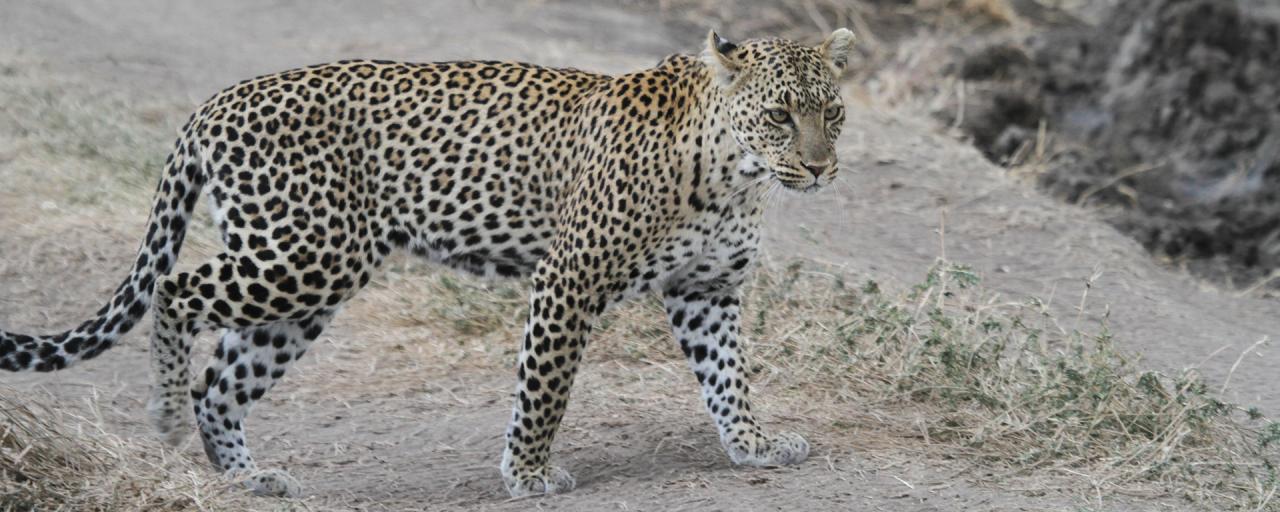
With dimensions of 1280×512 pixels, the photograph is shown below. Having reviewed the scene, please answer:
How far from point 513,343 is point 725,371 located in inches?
76.6

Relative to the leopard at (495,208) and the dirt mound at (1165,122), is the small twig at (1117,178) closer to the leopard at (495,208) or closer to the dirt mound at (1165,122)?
the dirt mound at (1165,122)

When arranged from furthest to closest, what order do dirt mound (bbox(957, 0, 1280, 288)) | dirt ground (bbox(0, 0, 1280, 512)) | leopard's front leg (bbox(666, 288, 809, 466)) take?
dirt mound (bbox(957, 0, 1280, 288)), leopard's front leg (bbox(666, 288, 809, 466)), dirt ground (bbox(0, 0, 1280, 512))

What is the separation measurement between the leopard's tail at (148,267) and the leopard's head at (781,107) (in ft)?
7.07

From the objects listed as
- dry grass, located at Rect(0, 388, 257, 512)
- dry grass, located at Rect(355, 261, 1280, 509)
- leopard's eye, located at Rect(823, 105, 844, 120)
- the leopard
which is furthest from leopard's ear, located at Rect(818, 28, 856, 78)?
dry grass, located at Rect(0, 388, 257, 512)

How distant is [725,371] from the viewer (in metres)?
7.15

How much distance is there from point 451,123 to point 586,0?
11.2 m

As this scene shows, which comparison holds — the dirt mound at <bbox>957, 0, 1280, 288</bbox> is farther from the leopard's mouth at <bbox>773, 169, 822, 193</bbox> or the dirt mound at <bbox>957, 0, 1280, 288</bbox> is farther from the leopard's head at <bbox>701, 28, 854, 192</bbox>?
the leopard's mouth at <bbox>773, 169, 822, 193</bbox>

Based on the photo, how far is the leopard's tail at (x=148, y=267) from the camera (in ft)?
22.1

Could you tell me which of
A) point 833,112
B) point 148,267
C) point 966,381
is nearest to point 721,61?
point 833,112

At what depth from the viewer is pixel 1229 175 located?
13.3 metres

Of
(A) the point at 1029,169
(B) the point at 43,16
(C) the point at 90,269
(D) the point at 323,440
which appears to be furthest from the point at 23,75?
(A) the point at 1029,169

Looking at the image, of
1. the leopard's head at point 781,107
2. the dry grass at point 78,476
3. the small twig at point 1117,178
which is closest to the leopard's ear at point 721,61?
the leopard's head at point 781,107

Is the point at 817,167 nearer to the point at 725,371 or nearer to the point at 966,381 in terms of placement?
the point at 725,371

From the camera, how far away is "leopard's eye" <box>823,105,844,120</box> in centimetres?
655
